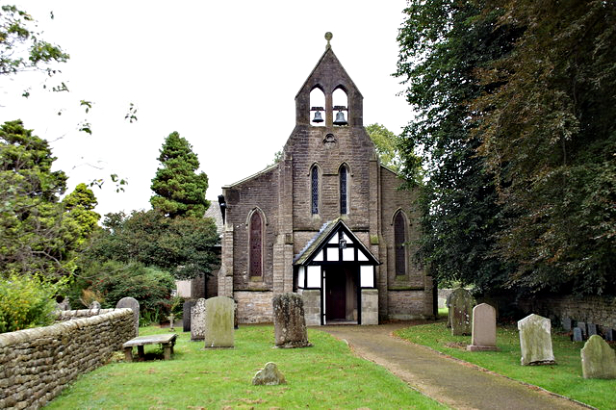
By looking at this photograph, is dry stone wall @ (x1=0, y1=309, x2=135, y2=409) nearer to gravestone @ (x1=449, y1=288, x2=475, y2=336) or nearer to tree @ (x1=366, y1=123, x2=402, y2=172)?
gravestone @ (x1=449, y1=288, x2=475, y2=336)

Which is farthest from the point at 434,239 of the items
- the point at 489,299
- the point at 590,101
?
the point at 590,101

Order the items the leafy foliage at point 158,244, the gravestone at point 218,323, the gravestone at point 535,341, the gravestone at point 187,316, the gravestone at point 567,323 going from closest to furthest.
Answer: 1. the gravestone at point 535,341
2. the gravestone at point 218,323
3. the gravestone at point 567,323
4. the gravestone at point 187,316
5. the leafy foliage at point 158,244

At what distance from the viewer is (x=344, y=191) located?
28281 millimetres

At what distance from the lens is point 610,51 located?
12.5 meters

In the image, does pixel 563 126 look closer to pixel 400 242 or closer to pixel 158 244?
pixel 400 242

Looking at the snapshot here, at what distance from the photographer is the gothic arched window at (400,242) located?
2853 cm

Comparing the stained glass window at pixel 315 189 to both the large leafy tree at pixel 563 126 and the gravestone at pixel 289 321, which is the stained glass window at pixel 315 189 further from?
the large leafy tree at pixel 563 126

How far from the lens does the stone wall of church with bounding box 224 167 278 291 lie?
27.7 m

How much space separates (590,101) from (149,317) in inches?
850

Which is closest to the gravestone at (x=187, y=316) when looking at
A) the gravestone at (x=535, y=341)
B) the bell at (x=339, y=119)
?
the bell at (x=339, y=119)

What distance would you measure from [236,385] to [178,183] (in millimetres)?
35514

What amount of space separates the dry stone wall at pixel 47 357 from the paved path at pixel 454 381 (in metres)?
6.77

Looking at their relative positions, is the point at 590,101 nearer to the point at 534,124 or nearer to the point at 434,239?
the point at 534,124

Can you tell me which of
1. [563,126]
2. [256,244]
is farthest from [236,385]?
[256,244]
